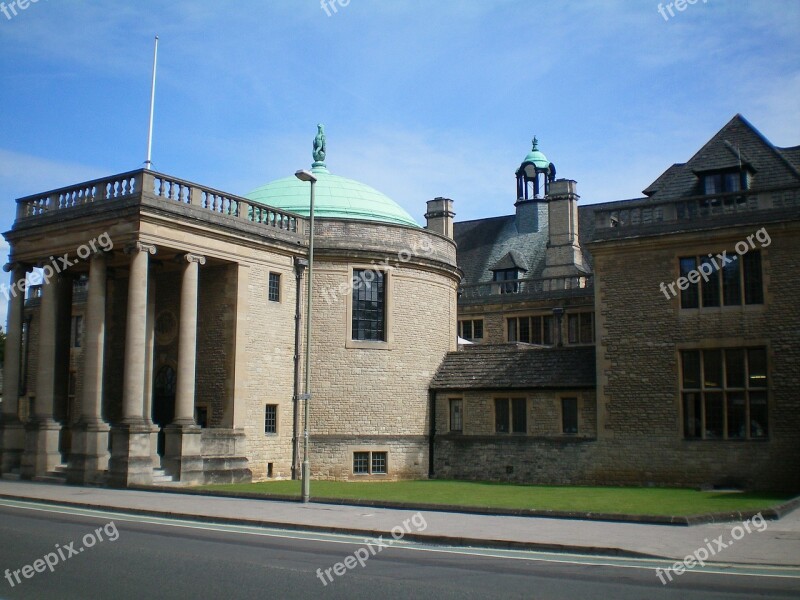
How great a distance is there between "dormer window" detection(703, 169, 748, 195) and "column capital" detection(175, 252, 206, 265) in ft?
57.9

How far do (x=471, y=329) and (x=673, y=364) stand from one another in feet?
68.7

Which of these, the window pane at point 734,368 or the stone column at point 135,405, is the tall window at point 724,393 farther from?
the stone column at point 135,405

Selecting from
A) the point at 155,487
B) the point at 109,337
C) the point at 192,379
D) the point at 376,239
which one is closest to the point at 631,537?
the point at 155,487

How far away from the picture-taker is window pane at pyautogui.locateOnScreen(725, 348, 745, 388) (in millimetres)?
27000

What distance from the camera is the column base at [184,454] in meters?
27.1

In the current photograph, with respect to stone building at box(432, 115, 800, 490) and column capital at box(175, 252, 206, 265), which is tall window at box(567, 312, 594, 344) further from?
column capital at box(175, 252, 206, 265)

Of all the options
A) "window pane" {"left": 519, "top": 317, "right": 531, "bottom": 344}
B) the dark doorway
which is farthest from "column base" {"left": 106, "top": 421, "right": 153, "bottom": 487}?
"window pane" {"left": 519, "top": 317, "right": 531, "bottom": 344}

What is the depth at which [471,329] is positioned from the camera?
48.2 m

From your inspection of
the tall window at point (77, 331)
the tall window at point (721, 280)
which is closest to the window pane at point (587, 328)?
the tall window at point (721, 280)

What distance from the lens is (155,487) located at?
25.1 metres

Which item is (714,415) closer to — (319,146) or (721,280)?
(721,280)

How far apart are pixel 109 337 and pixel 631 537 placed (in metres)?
24.6

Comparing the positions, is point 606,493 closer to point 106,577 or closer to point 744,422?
point 744,422

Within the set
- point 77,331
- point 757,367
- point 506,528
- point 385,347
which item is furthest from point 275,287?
point 506,528
